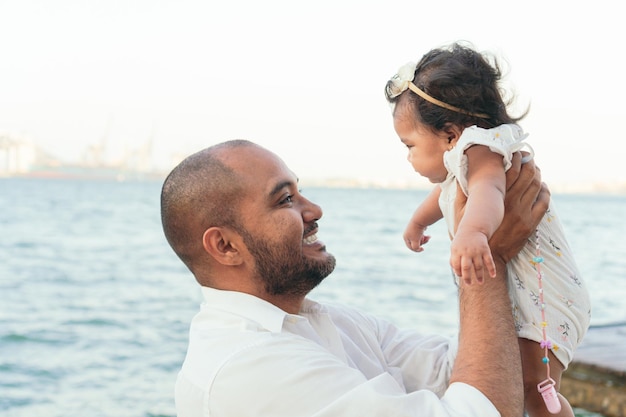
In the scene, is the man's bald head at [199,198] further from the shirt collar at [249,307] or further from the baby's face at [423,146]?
the baby's face at [423,146]

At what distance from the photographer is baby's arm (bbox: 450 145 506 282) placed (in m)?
1.68

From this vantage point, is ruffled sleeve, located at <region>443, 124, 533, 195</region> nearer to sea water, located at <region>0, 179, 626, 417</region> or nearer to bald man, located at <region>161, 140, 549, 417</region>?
bald man, located at <region>161, 140, 549, 417</region>

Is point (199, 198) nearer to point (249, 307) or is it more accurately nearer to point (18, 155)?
point (249, 307)

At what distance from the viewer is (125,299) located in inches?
539

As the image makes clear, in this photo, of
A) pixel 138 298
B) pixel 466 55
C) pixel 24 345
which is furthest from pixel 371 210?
pixel 466 55

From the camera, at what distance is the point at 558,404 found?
6.31ft

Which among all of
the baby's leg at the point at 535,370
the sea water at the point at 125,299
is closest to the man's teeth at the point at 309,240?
the baby's leg at the point at 535,370

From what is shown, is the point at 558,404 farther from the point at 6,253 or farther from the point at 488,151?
the point at 6,253

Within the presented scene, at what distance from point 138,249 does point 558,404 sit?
21.5 m

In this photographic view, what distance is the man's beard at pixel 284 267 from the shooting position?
192 centimetres

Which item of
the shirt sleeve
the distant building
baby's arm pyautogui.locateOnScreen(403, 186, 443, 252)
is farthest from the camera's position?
the distant building

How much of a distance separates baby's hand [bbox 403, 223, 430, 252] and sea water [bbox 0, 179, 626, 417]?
9.93 ft

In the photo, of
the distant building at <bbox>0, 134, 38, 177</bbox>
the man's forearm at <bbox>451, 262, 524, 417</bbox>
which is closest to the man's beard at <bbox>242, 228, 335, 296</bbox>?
the man's forearm at <bbox>451, 262, 524, 417</bbox>

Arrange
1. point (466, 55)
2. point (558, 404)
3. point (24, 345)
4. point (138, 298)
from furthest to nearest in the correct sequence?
1. point (138, 298)
2. point (24, 345)
3. point (466, 55)
4. point (558, 404)
